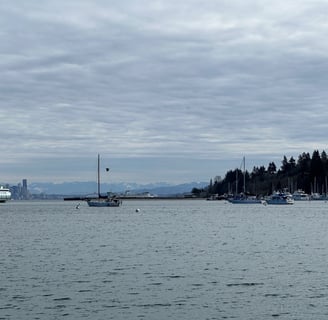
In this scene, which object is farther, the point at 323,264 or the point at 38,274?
the point at 323,264

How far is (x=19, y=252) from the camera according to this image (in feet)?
233

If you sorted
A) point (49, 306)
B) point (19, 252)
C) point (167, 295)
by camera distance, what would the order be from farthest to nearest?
point (19, 252), point (167, 295), point (49, 306)

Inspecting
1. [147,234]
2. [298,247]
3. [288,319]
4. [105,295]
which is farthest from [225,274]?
[147,234]

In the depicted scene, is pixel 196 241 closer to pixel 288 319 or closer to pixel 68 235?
pixel 68 235

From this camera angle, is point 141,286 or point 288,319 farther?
point 141,286

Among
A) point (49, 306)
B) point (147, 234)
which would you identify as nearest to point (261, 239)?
point (147, 234)

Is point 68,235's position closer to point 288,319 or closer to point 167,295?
point 167,295

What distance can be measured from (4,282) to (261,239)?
44332 millimetres

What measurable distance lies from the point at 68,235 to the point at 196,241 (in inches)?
852

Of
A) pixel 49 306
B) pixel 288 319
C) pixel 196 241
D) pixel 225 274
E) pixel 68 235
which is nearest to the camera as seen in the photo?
pixel 288 319

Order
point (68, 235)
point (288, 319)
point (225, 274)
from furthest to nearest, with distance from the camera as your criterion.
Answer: point (68, 235)
point (225, 274)
point (288, 319)

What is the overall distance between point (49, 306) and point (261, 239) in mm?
49831

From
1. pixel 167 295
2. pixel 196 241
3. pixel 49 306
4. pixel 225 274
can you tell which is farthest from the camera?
pixel 196 241

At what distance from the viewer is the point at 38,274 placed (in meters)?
52.5
